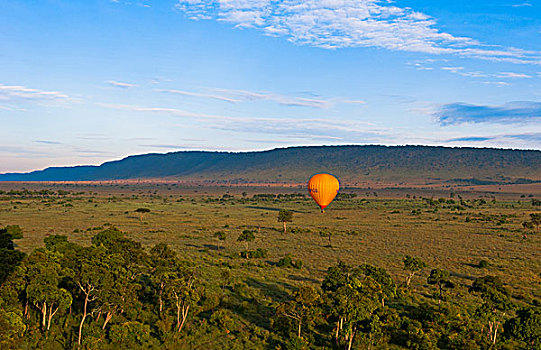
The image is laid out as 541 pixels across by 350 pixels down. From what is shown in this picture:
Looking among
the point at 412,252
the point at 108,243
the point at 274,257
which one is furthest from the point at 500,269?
the point at 108,243

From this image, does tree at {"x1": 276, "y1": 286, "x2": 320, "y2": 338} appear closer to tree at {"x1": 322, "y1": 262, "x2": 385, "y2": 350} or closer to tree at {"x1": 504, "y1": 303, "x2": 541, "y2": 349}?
tree at {"x1": 322, "y1": 262, "x2": 385, "y2": 350}

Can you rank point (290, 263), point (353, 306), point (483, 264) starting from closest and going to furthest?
point (353, 306)
point (290, 263)
point (483, 264)

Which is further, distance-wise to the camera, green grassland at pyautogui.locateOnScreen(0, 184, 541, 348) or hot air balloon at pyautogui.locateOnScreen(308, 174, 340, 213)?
hot air balloon at pyautogui.locateOnScreen(308, 174, 340, 213)

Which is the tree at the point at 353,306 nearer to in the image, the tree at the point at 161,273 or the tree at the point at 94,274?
the tree at the point at 161,273

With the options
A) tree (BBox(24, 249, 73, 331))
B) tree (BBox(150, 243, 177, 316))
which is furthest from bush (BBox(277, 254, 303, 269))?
tree (BBox(24, 249, 73, 331))

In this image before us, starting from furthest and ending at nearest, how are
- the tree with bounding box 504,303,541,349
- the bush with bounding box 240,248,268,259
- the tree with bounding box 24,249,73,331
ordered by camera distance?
the bush with bounding box 240,248,268,259 < the tree with bounding box 24,249,73,331 < the tree with bounding box 504,303,541,349

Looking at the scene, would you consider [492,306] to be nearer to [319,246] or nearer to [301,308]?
[301,308]

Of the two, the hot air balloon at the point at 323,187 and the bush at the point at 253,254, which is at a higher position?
the hot air balloon at the point at 323,187

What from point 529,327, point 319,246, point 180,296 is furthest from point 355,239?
point 180,296

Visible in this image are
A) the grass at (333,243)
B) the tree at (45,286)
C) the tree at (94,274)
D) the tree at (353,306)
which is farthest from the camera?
the grass at (333,243)

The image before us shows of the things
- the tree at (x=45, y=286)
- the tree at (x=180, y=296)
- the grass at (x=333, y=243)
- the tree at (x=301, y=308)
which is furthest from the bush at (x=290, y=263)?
the tree at (x=45, y=286)

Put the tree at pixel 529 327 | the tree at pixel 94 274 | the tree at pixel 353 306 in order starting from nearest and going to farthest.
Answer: the tree at pixel 529 327
the tree at pixel 353 306
the tree at pixel 94 274

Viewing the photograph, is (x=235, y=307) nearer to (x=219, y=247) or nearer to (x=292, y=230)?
(x=219, y=247)

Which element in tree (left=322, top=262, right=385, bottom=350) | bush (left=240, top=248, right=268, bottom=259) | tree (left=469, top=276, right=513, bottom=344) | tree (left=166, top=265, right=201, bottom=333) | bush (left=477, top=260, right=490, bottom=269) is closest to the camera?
tree (left=322, top=262, right=385, bottom=350)
